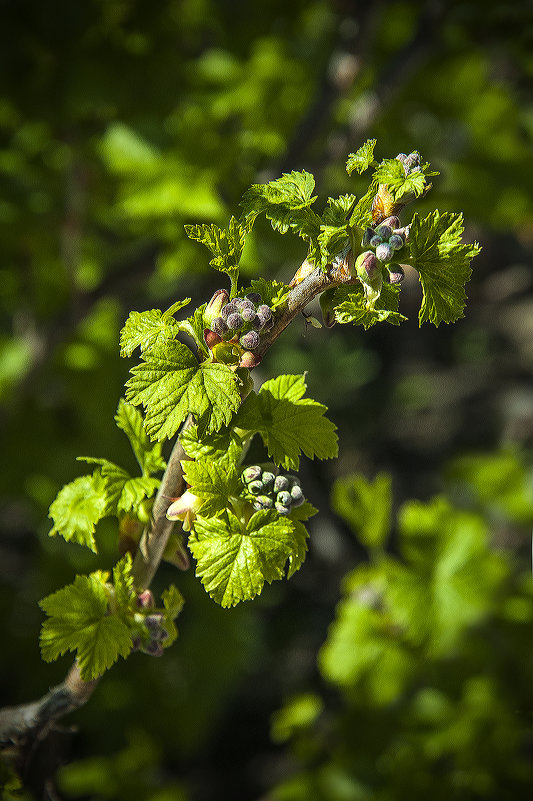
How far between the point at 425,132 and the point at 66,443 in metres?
1.15

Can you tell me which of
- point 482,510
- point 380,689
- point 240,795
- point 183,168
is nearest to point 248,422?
point 380,689

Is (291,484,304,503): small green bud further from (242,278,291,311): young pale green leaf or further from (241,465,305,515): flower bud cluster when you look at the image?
(242,278,291,311): young pale green leaf

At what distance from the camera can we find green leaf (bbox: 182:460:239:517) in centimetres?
47

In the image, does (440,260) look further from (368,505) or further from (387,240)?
(368,505)

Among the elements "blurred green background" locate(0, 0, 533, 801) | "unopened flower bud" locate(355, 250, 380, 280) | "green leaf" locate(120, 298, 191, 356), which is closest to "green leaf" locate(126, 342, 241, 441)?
"green leaf" locate(120, 298, 191, 356)

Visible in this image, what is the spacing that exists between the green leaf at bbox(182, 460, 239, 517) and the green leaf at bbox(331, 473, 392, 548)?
1.76 feet

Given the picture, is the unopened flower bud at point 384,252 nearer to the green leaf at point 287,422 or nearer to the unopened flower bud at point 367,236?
the unopened flower bud at point 367,236

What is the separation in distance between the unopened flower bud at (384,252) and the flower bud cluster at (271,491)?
17 cm

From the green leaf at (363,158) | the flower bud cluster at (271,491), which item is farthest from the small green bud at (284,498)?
the green leaf at (363,158)

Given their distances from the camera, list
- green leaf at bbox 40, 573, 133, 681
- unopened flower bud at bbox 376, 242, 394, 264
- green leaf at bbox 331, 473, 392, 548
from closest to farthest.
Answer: unopened flower bud at bbox 376, 242, 394, 264, green leaf at bbox 40, 573, 133, 681, green leaf at bbox 331, 473, 392, 548

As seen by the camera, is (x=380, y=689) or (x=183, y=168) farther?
(x=183, y=168)

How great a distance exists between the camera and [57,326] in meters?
1.54

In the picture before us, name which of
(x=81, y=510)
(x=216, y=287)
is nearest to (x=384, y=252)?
(x=81, y=510)

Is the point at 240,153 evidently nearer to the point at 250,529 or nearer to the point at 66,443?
the point at 66,443
